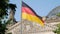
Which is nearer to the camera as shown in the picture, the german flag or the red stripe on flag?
the german flag

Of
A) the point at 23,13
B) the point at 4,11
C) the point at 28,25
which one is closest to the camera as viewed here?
the point at 4,11

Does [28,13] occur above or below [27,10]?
below

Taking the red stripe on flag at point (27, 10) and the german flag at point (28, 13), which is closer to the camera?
the german flag at point (28, 13)

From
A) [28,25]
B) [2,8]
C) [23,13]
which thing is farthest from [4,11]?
[28,25]

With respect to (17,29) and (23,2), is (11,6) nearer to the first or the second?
(23,2)

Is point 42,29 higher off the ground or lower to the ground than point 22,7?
lower

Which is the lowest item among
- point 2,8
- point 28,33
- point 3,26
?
point 28,33

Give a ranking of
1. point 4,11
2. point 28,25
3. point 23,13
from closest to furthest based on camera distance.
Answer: point 4,11
point 23,13
point 28,25

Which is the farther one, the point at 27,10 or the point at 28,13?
the point at 27,10

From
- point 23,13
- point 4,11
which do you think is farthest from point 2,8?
point 23,13

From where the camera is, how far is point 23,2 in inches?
729

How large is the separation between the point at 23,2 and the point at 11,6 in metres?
1.58

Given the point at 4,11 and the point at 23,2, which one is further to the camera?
the point at 23,2

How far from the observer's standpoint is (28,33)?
4838cm
